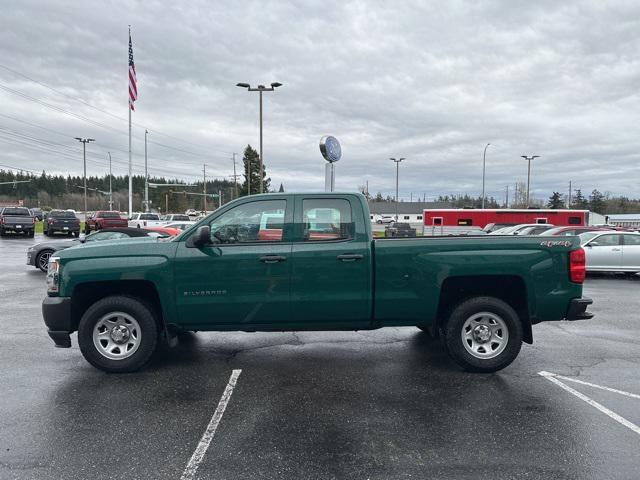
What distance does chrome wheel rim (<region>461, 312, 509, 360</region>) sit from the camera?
16.2 feet

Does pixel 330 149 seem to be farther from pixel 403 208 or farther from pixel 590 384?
pixel 403 208

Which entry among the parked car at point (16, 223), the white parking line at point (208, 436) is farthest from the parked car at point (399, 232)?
the parked car at point (16, 223)

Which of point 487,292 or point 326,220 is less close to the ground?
point 326,220

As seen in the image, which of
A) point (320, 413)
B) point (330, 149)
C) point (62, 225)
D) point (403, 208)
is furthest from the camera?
point (403, 208)

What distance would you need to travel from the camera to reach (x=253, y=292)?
4754mm

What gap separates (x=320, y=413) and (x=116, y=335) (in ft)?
8.18

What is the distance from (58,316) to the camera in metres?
4.74

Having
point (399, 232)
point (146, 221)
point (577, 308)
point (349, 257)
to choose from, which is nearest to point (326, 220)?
point (349, 257)

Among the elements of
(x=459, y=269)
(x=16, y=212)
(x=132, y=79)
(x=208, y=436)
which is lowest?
(x=208, y=436)

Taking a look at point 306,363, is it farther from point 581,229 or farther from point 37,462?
point 581,229

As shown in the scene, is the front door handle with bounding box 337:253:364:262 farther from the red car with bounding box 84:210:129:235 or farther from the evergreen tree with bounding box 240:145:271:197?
the evergreen tree with bounding box 240:145:271:197

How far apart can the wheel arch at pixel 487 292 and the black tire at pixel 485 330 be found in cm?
15

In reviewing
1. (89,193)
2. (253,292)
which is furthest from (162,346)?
(89,193)

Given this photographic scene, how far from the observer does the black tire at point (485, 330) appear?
192 inches
